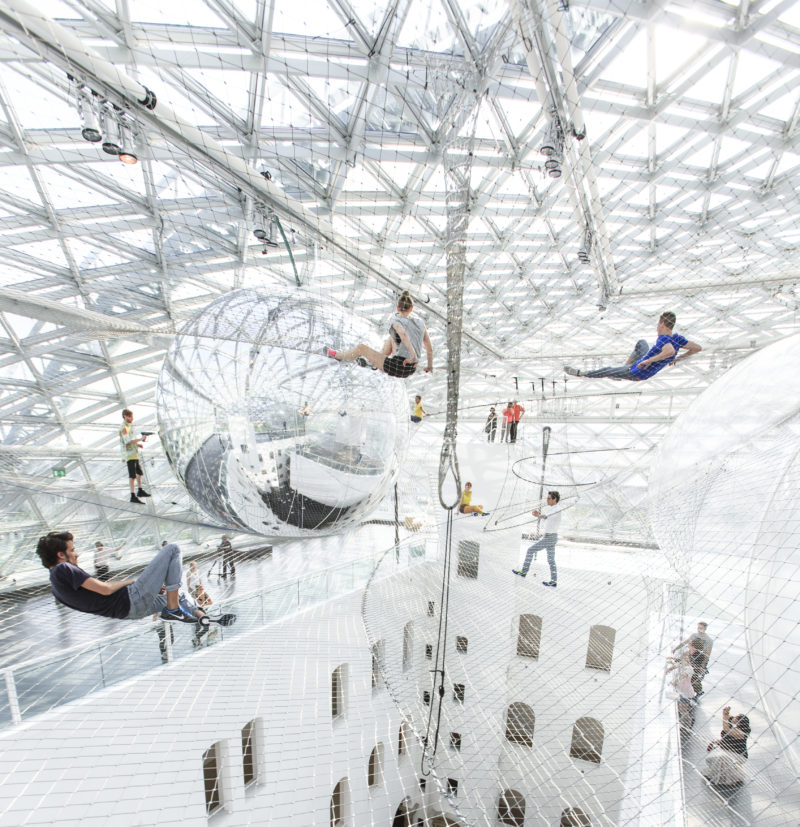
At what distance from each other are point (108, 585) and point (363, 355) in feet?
3.95

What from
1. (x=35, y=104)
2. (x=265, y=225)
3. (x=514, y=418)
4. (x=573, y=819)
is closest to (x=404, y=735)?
(x=573, y=819)

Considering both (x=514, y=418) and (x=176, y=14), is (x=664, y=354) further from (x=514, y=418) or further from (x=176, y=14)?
(x=176, y=14)

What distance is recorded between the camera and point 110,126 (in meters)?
1.65

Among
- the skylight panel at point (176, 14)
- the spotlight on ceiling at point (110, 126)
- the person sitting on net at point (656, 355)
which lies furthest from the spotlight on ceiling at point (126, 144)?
the person sitting on net at point (656, 355)

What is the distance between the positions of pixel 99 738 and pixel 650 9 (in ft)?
16.3

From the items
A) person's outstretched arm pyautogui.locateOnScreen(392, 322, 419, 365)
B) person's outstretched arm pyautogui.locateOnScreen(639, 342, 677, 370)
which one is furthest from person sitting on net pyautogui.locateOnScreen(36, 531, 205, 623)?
person's outstretched arm pyautogui.locateOnScreen(639, 342, 677, 370)

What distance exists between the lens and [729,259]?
7.04 meters

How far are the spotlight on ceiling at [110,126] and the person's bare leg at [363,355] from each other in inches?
50.5

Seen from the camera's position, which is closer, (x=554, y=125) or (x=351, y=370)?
(x=351, y=370)

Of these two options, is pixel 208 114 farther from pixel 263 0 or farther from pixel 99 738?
pixel 99 738

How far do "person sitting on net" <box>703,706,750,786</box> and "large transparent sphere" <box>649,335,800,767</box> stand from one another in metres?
0.40

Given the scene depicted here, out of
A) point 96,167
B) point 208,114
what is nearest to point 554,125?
point 208,114

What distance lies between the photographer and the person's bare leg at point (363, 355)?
139cm

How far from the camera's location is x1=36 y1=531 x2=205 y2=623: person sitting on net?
58.1 inches
